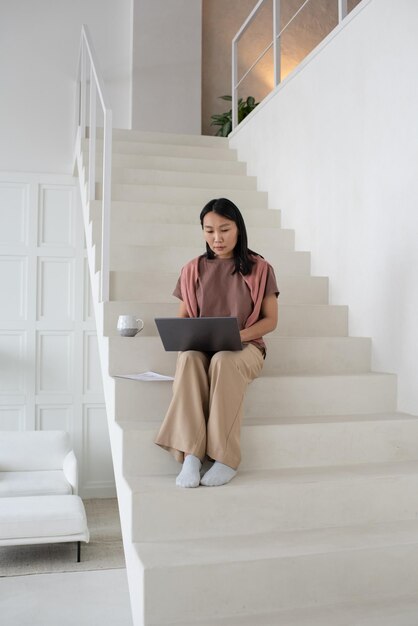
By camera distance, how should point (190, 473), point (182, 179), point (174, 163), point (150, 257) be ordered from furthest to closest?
point (174, 163) < point (182, 179) < point (150, 257) < point (190, 473)

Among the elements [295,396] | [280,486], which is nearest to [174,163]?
[295,396]

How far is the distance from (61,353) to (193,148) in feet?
6.34

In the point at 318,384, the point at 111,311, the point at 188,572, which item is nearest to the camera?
the point at 188,572

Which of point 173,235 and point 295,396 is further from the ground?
point 173,235

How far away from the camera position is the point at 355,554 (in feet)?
6.90

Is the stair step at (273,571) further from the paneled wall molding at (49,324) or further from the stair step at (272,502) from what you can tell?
the paneled wall molding at (49,324)

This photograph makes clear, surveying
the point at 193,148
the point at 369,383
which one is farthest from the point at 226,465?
the point at 193,148

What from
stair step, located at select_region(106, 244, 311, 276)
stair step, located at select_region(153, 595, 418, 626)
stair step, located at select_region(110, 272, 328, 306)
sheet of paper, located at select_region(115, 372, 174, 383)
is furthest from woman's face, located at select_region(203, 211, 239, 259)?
stair step, located at select_region(153, 595, 418, 626)

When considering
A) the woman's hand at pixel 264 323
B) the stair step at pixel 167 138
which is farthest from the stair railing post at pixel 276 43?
the woman's hand at pixel 264 323

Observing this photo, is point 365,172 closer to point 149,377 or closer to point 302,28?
point 149,377

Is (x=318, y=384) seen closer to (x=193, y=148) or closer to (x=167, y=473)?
(x=167, y=473)

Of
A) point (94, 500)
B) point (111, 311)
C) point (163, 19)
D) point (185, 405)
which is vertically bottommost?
point (94, 500)

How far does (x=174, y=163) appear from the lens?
4.64 m

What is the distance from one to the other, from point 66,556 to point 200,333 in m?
2.16
